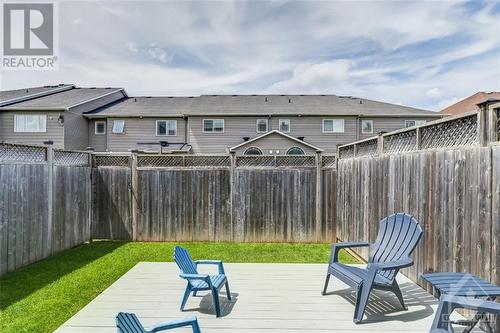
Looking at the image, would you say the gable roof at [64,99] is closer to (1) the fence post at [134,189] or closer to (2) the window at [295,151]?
(1) the fence post at [134,189]

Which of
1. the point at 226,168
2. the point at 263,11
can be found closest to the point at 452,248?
the point at 226,168

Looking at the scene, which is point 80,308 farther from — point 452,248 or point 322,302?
point 452,248

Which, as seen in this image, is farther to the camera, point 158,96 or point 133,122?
point 158,96

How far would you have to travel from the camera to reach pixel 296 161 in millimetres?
7617

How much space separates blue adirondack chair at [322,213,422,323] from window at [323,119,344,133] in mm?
14003

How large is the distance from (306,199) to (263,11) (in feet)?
17.8

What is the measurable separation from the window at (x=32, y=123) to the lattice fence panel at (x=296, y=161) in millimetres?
15703

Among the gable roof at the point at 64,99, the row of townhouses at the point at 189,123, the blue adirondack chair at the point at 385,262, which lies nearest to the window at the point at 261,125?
the row of townhouses at the point at 189,123

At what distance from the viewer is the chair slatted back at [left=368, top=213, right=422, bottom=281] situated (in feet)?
12.1

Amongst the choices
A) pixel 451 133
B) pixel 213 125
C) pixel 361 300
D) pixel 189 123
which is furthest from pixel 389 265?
pixel 189 123

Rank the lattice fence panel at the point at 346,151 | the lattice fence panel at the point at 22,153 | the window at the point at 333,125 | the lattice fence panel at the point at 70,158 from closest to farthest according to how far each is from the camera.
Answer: the lattice fence panel at the point at 22,153 → the lattice fence panel at the point at 70,158 → the lattice fence panel at the point at 346,151 → the window at the point at 333,125

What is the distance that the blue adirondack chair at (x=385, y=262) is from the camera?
10.9 feet

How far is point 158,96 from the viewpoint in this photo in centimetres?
2161

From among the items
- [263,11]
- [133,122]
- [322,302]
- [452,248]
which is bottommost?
[322,302]
